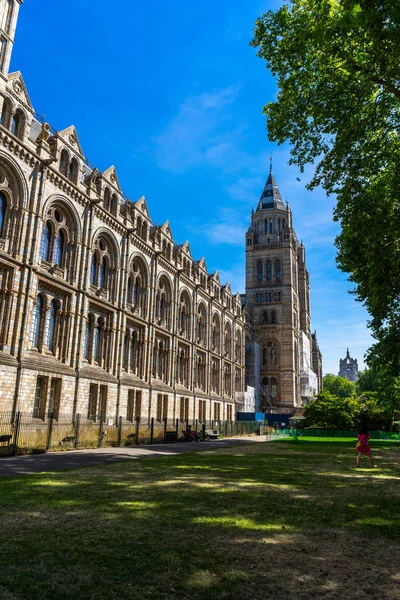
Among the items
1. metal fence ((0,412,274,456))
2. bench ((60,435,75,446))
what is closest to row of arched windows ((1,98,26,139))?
metal fence ((0,412,274,456))

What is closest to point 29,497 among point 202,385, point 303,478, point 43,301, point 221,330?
point 303,478

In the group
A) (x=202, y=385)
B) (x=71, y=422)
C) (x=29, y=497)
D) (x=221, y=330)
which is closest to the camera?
(x=29, y=497)

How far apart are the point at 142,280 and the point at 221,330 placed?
2260 centimetres

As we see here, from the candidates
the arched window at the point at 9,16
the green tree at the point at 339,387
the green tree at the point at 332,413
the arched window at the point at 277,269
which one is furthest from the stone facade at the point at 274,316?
the arched window at the point at 9,16

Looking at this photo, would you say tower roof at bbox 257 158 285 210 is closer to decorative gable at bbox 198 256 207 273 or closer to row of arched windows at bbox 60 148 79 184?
decorative gable at bbox 198 256 207 273

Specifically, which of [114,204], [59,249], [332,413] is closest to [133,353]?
[59,249]

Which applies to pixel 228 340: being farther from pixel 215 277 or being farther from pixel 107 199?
pixel 107 199

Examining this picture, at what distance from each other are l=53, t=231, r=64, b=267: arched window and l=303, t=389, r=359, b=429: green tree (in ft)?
121

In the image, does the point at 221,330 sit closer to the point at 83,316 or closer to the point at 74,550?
the point at 83,316

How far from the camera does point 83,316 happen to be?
30.7 meters

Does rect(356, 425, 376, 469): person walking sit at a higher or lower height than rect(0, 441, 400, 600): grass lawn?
higher

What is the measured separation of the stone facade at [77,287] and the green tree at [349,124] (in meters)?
14.9

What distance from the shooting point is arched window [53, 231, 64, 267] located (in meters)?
29.4

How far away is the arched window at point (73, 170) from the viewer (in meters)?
31.0
